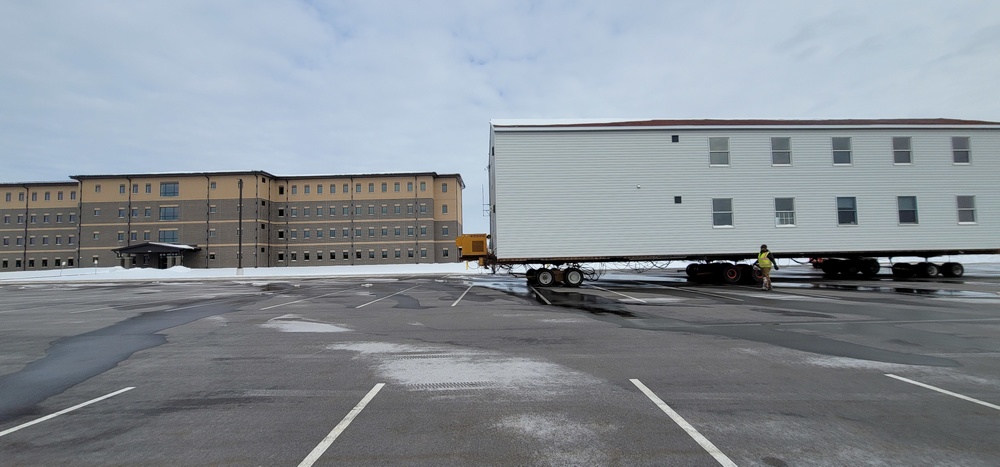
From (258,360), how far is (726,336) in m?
8.06

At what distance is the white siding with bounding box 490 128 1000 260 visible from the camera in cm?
2045

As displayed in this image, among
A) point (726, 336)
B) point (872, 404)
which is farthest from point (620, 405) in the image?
point (726, 336)

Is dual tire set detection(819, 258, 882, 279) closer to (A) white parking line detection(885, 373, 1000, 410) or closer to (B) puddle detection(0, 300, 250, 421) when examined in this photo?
(A) white parking line detection(885, 373, 1000, 410)

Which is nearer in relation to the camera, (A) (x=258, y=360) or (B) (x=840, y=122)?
(A) (x=258, y=360)

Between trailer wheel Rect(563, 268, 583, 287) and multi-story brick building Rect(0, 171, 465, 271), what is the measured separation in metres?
48.8

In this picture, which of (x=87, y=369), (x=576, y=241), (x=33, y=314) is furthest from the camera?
(x=576, y=241)

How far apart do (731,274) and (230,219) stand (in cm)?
6230

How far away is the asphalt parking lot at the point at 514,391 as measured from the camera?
3.88 m

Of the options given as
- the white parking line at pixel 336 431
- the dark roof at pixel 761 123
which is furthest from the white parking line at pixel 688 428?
the dark roof at pixel 761 123

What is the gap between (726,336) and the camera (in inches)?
340

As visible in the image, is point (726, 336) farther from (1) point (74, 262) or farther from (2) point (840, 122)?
(1) point (74, 262)

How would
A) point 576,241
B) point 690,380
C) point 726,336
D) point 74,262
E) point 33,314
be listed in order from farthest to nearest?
point 74,262
point 576,241
point 33,314
point 726,336
point 690,380

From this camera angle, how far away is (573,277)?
2077 cm

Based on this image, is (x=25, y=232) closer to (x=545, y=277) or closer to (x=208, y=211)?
(x=208, y=211)
